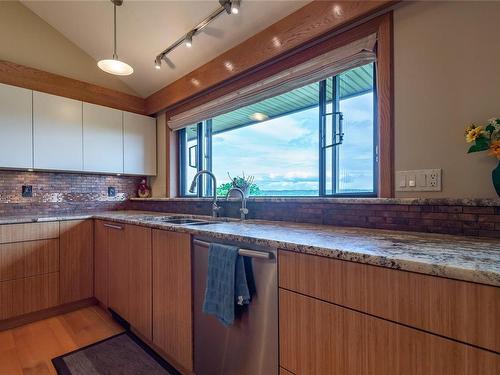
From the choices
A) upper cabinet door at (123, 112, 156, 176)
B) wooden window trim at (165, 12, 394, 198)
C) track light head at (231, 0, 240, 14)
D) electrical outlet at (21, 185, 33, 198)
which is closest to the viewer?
wooden window trim at (165, 12, 394, 198)

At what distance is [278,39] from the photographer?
6.06 ft

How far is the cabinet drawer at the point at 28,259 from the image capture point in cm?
204

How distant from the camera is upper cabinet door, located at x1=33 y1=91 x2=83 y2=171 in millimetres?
2447

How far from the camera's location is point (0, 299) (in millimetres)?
2012

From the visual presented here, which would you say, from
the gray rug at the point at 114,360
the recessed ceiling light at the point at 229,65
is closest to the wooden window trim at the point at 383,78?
the recessed ceiling light at the point at 229,65

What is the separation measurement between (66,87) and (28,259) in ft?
5.75

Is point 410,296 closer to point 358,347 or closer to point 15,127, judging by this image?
point 358,347

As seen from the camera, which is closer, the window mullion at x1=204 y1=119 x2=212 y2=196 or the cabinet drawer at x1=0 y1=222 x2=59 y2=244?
the cabinet drawer at x1=0 y1=222 x2=59 y2=244

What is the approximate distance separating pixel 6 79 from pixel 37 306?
2054mm

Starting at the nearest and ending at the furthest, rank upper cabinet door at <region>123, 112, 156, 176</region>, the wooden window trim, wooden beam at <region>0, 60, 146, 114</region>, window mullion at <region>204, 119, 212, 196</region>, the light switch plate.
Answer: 1. the light switch plate
2. the wooden window trim
3. wooden beam at <region>0, 60, 146, 114</region>
4. window mullion at <region>204, 119, 212, 196</region>
5. upper cabinet door at <region>123, 112, 156, 176</region>

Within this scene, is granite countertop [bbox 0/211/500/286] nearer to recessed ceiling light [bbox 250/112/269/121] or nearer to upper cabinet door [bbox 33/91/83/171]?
recessed ceiling light [bbox 250/112/269/121]

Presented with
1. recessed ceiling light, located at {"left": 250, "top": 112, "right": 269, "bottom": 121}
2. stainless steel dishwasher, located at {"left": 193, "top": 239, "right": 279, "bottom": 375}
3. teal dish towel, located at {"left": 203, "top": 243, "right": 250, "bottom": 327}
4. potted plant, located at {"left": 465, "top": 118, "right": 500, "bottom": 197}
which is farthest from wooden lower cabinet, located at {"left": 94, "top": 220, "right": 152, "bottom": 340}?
potted plant, located at {"left": 465, "top": 118, "right": 500, "bottom": 197}

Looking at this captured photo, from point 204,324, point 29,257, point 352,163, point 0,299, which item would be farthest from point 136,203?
point 352,163

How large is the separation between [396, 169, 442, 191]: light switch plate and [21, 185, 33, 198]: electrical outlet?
324cm
